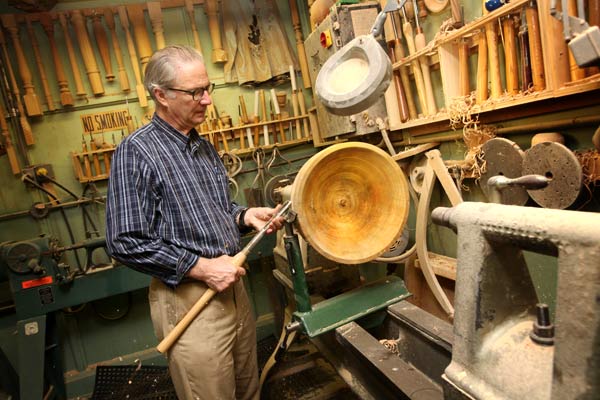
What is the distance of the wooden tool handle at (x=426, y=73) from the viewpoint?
213 cm

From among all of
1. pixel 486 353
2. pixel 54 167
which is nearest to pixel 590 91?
pixel 486 353

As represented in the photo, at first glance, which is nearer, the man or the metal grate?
the man

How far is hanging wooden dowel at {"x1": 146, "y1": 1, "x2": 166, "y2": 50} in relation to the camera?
2885 mm

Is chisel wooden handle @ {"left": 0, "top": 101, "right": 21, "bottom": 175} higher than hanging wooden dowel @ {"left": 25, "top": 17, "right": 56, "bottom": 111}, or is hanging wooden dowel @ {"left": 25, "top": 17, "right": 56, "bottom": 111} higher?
hanging wooden dowel @ {"left": 25, "top": 17, "right": 56, "bottom": 111}

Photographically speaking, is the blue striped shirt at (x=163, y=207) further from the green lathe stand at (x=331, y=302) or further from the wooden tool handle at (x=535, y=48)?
the wooden tool handle at (x=535, y=48)

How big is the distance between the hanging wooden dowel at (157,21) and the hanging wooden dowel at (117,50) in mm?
286

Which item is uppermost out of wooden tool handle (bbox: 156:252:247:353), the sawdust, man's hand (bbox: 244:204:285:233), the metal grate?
the sawdust

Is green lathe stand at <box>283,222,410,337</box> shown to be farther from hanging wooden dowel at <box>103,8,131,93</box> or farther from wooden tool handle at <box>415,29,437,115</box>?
hanging wooden dowel at <box>103,8,131,93</box>

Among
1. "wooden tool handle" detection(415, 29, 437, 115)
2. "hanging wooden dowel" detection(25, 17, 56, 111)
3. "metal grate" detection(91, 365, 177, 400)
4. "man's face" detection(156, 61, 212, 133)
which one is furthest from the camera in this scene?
"hanging wooden dowel" detection(25, 17, 56, 111)

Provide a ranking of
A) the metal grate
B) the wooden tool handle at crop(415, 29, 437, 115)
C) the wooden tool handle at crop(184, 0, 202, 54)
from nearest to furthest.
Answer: the wooden tool handle at crop(415, 29, 437, 115) < the metal grate < the wooden tool handle at crop(184, 0, 202, 54)

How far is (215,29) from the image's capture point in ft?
9.91

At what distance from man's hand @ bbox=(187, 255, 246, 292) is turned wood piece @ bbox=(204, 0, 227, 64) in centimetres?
222

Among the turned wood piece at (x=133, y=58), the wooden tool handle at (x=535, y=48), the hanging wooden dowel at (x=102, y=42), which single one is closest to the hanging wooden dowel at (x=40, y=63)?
the hanging wooden dowel at (x=102, y=42)

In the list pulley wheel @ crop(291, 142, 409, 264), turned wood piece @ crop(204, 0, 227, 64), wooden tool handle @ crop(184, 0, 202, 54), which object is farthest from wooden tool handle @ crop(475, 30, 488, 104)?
wooden tool handle @ crop(184, 0, 202, 54)
